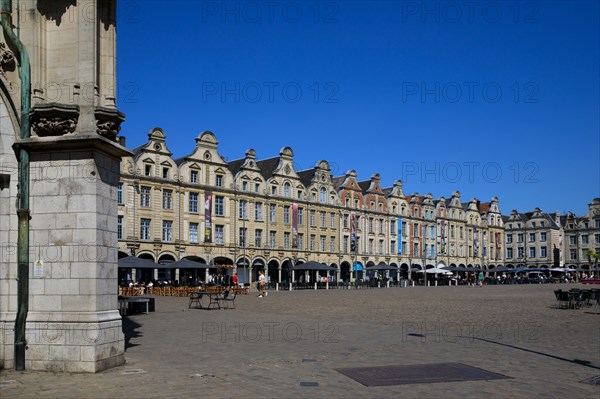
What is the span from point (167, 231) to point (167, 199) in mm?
2794

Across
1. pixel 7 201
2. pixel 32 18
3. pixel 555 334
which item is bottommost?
pixel 555 334

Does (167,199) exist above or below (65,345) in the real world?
above

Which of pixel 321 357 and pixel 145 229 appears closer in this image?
pixel 321 357

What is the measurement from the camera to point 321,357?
12.6 meters

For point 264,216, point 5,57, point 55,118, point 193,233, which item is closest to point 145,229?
point 193,233

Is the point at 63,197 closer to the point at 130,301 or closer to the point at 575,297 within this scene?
the point at 130,301

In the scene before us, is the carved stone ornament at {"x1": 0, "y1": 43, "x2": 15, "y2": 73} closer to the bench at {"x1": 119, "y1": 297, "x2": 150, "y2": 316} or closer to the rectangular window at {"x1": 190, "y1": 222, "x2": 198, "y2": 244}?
the bench at {"x1": 119, "y1": 297, "x2": 150, "y2": 316}

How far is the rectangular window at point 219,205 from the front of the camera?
200 ft

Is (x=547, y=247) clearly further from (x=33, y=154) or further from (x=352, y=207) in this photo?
(x=33, y=154)

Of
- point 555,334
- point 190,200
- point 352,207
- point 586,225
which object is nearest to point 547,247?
point 586,225

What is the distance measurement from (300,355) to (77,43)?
7098 millimetres

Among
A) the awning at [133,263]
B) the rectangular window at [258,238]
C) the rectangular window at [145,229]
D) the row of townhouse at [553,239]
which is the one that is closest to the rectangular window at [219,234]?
the rectangular window at [258,238]

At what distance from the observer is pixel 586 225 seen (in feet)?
386

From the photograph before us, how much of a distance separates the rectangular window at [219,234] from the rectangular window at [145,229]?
24.5ft
